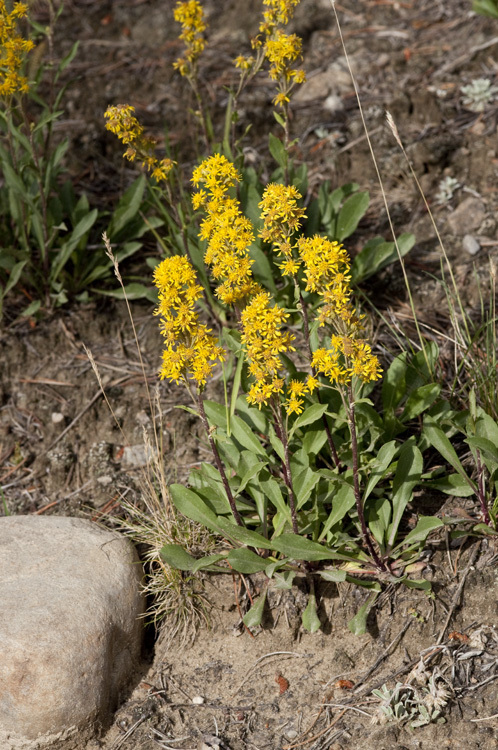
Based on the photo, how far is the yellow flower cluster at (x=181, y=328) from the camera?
2477 millimetres

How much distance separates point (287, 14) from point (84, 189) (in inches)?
73.4

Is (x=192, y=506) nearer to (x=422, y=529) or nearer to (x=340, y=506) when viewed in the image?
(x=340, y=506)

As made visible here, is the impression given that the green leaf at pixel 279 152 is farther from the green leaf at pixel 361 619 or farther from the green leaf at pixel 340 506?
the green leaf at pixel 361 619

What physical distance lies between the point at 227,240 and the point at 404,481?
46.4 inches

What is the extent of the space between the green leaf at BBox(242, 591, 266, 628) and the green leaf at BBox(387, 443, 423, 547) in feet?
1.82

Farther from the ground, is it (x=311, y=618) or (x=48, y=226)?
(x=48, y=226)

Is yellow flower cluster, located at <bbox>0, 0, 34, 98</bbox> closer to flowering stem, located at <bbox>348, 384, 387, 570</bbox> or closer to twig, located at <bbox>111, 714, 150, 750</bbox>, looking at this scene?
flowering stem, located at <bbox>348, 384, 387, 570</bbox>

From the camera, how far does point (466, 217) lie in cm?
416

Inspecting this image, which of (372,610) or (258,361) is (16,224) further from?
(372,610)

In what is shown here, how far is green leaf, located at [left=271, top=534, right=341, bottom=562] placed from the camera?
110 inches

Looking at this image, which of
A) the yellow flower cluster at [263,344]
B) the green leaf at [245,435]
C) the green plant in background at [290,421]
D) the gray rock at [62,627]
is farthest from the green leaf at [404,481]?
the gray rock at [62,627]

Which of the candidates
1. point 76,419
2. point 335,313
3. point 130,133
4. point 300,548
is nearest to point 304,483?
point 300,548

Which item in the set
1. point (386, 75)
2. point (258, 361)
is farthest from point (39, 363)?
point (386, 75)

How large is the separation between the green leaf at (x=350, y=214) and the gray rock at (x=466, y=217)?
1.89 feet
